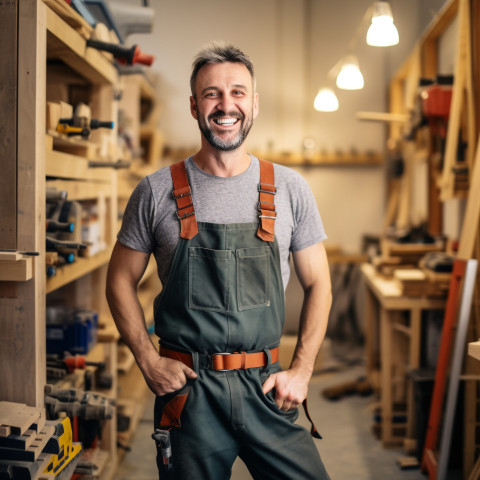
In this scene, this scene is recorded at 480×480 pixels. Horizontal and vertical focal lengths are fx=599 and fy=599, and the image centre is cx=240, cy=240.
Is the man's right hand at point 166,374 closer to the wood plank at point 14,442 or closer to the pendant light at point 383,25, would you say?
the wood plank at point 14,442

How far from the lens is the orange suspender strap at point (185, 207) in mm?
1956

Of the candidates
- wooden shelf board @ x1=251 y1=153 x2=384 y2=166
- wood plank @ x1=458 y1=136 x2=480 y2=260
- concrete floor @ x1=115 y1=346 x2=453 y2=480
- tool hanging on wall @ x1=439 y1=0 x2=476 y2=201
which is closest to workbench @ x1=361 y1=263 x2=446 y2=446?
concrete floor @ x1=115 y1=346 x2=453 y2=480

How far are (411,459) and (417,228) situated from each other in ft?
6.77

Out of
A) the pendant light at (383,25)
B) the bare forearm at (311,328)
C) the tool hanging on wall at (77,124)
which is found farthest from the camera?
the pendant light at (383,25)

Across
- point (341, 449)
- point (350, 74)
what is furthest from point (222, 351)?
point (350, 74)

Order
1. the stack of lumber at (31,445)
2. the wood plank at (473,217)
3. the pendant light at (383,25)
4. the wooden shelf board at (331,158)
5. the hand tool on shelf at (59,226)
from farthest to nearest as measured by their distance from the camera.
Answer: the wooden shelf board at (331,158) < the pendant light at (383,25) < the wood plank at (473,217) < the hand tool on shelf at (59,226) < the stack of lumber at (31,445)

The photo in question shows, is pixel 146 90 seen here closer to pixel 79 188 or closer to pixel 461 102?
pixel 79 188

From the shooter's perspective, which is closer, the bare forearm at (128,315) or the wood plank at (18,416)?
the wood plank at (18,416)

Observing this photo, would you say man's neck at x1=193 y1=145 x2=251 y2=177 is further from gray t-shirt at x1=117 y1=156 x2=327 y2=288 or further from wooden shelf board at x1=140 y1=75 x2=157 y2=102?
wooden shelf board at x1=140 y1=75 x2=157 y2=102

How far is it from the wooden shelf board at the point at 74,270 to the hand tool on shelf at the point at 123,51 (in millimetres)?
966

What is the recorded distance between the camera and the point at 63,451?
2.12 metres

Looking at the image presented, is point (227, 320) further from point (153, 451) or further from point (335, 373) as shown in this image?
point (335, 373)

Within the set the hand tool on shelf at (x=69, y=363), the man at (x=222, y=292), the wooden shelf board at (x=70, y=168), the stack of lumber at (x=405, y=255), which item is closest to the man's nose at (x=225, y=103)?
the man at (x=222, y=292)

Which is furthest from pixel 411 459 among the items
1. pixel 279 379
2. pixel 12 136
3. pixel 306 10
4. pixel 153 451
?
pixel 306 10
